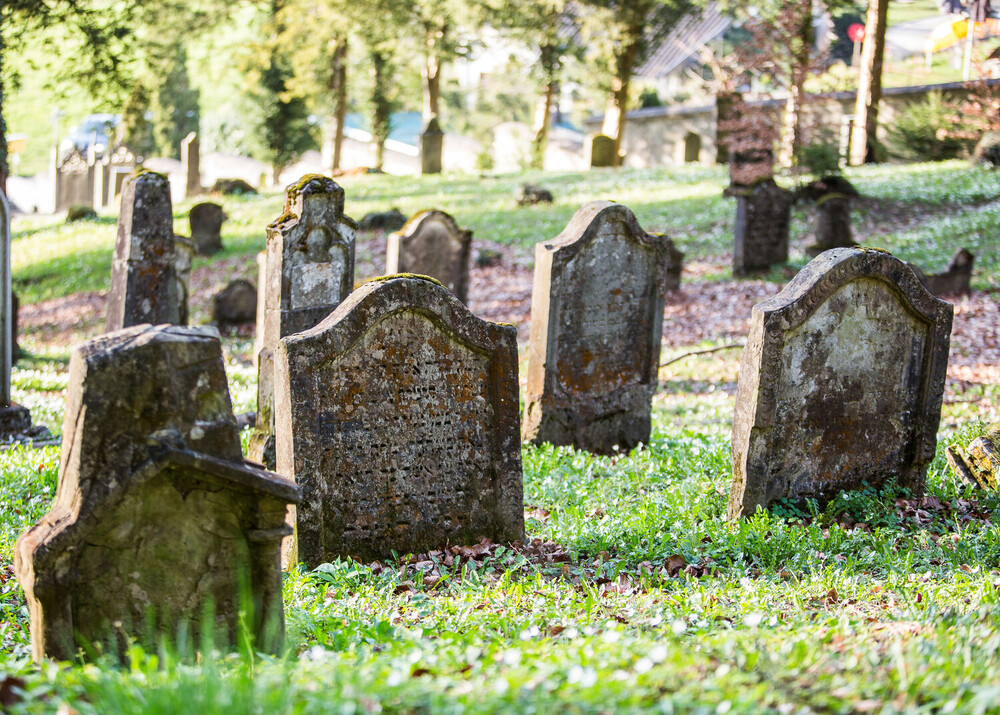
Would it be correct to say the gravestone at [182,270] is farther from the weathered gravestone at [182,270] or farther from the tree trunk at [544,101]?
the tree trunk at [544,101]

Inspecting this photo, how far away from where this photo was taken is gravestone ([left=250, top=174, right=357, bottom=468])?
8.23 meters

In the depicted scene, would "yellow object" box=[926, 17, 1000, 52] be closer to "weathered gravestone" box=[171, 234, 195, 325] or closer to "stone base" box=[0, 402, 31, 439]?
"weathered gravestone" box=[171, 234, 195, 325]

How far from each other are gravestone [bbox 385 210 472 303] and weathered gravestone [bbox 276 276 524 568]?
6.90 meters

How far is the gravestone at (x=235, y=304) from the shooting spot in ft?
52.5

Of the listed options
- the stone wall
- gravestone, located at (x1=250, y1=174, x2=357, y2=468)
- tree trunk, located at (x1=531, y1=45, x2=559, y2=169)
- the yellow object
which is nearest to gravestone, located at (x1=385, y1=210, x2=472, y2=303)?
gravestone, located at (x1=250, y1=174, x2=357, y2=468)

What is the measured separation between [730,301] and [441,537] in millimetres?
10589

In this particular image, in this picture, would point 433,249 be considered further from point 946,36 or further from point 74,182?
point 946,36

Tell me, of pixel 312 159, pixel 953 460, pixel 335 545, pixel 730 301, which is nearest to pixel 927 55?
pixel 312 159

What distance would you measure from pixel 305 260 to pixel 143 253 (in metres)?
3.68

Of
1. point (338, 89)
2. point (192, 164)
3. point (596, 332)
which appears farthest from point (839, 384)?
point (338, 89)

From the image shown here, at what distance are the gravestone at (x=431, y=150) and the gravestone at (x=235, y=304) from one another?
704 inches

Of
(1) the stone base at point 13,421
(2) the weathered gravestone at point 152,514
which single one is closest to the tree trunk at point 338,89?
(1) the stone base at point 13,421

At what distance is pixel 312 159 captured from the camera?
60375 millimetres

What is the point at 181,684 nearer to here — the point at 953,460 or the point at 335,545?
the point at 335,545
